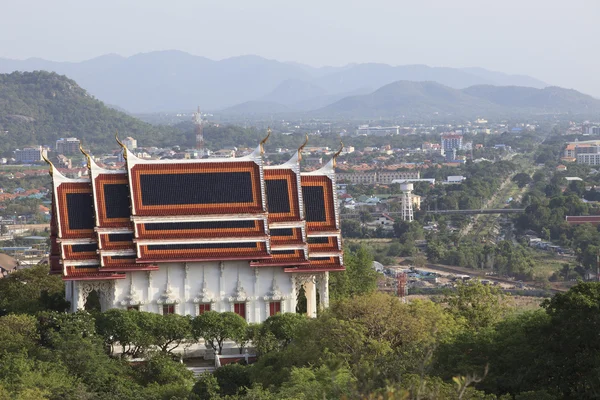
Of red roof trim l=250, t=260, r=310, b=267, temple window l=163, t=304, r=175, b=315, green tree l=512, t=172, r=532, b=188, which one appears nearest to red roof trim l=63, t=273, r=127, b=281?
temple window l=163, t=304, r=175, b=315

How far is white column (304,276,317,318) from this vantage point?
4603cm

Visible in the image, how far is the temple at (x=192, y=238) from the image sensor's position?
44500 mm

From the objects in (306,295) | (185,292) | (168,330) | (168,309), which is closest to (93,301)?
(168,309)

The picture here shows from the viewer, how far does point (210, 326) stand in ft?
138

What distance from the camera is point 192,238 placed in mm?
44781

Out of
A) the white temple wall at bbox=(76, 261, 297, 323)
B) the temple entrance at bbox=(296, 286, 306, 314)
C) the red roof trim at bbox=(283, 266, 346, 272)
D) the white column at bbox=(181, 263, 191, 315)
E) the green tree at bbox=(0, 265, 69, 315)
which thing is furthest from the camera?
the green tree at bbox=(0, 265, 69, 315)

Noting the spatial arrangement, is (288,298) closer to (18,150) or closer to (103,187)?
(103,187)

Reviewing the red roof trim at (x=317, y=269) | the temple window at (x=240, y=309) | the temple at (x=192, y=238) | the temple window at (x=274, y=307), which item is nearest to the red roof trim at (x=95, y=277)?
the temple at (x=192, y=238)

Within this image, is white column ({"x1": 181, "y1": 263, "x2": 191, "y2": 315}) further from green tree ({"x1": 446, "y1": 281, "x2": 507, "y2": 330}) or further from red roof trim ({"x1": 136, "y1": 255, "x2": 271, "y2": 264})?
green tree ({"x1": 446, "y1": 281, "x2": 507, "y2": 330})

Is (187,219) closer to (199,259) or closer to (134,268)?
(199,259)

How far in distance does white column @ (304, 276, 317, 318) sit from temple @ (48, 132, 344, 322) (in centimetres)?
14

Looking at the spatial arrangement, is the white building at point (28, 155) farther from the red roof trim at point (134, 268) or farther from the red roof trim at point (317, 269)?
the red roof trim at point (317, 269)

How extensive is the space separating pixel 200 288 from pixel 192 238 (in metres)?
1.76

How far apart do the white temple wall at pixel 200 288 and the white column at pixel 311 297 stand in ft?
2.19
